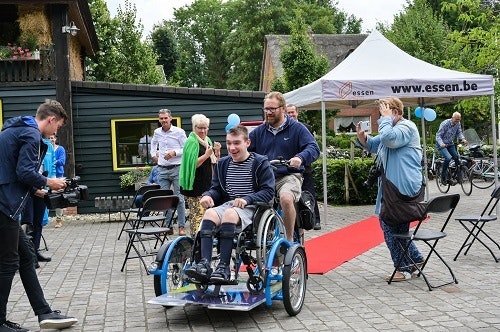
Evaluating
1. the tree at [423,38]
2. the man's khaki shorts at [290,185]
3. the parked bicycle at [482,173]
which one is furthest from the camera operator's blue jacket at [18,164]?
the tree at [423,38]

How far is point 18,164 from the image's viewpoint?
5586 mm

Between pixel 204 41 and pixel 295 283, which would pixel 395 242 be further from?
pixel 204 41

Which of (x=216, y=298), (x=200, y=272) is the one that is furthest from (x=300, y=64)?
(x=200, y=272)

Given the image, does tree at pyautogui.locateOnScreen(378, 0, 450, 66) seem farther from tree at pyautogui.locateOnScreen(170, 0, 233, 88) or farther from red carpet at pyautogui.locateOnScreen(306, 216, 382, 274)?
tree at pyautogui.locateOnScreen(170, 0, 233, 88)

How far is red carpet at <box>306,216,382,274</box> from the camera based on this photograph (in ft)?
28.6

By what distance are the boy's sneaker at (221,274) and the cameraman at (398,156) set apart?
215 centimetres

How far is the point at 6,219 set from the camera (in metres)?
5.57

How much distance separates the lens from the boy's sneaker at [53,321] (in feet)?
18.9

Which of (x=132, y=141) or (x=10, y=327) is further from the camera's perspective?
(x=132, y=141)

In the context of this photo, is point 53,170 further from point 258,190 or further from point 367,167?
point 367,167

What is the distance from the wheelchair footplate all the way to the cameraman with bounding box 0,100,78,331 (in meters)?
0.84

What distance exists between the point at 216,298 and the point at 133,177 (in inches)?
454

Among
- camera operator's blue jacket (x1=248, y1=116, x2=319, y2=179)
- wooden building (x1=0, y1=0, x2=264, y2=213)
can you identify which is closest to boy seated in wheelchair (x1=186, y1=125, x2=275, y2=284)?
camera operator's blue jacket (x1=248, y1=116, x2=319, y2=179)

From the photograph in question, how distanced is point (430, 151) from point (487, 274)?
17.4 metres
